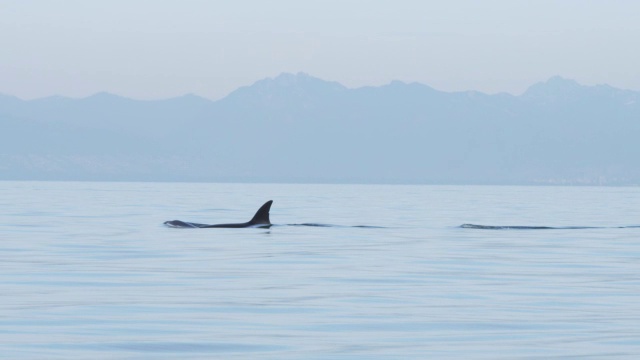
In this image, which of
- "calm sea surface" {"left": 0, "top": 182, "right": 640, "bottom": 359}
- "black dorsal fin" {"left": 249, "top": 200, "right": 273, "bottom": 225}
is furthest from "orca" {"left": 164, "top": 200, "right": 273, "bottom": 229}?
"calm sea surface" {"left": 0, "top": 182, "right": 640, "bottom": 359}

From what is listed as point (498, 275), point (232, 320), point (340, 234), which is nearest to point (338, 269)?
point (498, 275)

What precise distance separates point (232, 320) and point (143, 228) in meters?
23.7

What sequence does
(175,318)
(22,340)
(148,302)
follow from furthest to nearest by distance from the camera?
(148,302) < (175,318) < (22,340)

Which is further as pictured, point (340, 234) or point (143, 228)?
point (143, 228)

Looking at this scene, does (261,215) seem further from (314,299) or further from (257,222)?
(314,299)

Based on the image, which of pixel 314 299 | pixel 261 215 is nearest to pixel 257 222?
pixel 261 215

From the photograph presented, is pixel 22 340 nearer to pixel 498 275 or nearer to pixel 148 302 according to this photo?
pixel 148 302

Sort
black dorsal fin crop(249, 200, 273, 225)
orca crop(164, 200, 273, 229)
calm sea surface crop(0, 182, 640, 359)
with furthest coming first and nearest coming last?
black dorsal fin crop(249, 200, 273, 225) < orca crop(164, 200, 273, 229) < calm sea surface crop(0, 182, 640, 359)

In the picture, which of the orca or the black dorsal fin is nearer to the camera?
the orca

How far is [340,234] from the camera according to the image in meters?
35.9

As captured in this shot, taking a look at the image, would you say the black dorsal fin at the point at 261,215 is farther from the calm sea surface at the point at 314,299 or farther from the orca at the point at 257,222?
the calm sea surface at the point at 314,299

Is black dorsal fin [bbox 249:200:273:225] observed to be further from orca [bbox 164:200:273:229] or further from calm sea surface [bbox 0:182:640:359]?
calm sea surface [bbox 0:182:640:359]

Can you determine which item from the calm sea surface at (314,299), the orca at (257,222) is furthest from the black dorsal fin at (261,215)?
the calm sea surface at (314,299)

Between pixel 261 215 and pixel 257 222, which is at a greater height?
pixel 261 215
